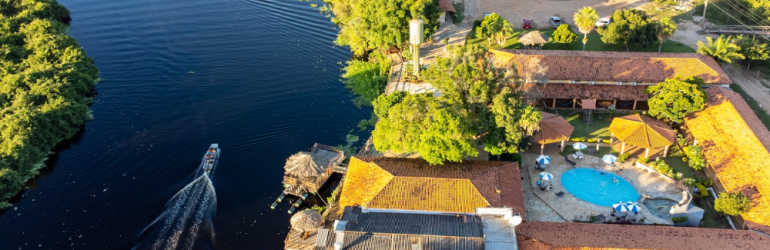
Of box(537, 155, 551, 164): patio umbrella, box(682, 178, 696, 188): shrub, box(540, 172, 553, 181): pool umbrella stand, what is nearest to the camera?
box(682, 178, 696, 188): shrub

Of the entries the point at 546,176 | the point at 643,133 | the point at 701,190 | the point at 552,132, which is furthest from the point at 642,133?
the point at 546,176

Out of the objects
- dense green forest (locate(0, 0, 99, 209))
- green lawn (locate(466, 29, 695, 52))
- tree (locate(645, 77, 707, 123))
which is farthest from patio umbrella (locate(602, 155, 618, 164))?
dense green forest (locate(0, 0, 99, 209))

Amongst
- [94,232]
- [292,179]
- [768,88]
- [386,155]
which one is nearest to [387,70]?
[386,155]

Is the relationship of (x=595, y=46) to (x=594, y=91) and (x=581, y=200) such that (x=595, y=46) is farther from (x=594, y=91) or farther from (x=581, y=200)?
(x=581, y=200)

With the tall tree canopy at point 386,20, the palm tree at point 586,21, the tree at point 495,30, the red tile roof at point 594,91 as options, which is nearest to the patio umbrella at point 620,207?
the red tile roof at point 594,91

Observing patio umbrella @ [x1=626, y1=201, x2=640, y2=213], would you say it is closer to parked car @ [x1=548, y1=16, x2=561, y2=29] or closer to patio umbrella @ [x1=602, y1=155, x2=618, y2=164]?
patio umbrella @ [x1=602, y1=155, x2=618, y2=164]

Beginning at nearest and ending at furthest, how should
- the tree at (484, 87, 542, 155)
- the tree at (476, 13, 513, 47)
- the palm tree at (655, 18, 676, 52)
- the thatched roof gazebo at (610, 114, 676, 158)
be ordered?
the tree at (484, 87, 542, 155), the thatched roof gazebo at (610, 114, 676, 158), the palm tree at (655, 18, 676, 52), the tree at (476, 13, 513, 47)

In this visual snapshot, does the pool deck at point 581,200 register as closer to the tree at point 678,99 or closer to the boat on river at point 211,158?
the tree at point 678,99
